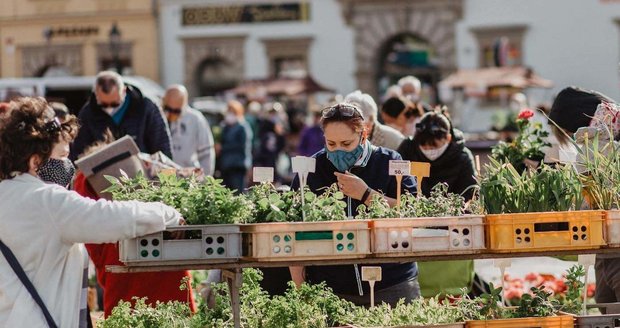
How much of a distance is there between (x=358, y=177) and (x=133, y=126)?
10.6 ft

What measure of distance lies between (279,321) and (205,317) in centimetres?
29

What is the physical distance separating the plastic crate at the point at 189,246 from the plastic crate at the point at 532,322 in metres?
0.95

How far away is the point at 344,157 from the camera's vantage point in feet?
17.4

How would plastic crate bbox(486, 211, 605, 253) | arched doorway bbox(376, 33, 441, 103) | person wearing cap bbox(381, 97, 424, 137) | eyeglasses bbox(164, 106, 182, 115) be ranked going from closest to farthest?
plastic crate bbox(486, 211, 605, 253) < person wearing cap bbox(381, 97, 424, 137) < eyeglasses bbox(164, 106, 182, 115) < arched doorway bbox(376, 33, 441, 103)

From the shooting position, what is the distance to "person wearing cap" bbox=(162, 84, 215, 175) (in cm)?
1032

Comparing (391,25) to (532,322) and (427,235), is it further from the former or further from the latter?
(427,235)

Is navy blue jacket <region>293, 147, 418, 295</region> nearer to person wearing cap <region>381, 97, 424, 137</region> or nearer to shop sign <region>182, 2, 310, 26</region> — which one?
person wearing cap <region>381, 97, 424, 137</region>

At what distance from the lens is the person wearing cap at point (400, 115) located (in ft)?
29.8

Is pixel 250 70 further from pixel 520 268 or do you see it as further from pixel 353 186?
pixel 353 186

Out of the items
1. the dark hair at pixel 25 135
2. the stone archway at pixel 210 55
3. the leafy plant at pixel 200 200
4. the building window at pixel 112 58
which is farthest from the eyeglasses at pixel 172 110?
the building window at pixel 112 58

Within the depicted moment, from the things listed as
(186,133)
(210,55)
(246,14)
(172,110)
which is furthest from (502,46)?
(172,110)

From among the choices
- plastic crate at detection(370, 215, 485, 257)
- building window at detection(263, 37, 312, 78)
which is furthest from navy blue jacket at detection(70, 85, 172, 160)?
building window at detection(263, 37, 312, 78)

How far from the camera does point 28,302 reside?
4289 millimetres

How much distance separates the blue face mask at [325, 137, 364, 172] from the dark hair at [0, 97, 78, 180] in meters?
1.31
